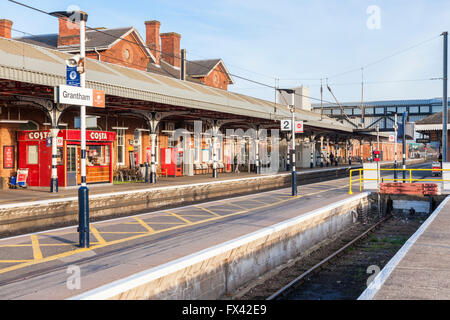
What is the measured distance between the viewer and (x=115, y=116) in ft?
94.4

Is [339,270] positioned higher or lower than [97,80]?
lower

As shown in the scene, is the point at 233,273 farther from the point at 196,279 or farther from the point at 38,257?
the point at 38,257

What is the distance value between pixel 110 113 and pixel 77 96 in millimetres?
18436

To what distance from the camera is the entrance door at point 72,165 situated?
22906 millimetres

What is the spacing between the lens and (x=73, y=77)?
1020 centimetres

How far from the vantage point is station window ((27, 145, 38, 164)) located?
23.0 m

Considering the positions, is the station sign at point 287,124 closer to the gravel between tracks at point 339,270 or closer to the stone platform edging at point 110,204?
the gravel between tracks at point 339,270

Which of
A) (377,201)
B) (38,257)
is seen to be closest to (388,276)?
(38,257)

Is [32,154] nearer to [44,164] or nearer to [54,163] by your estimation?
[44,164]

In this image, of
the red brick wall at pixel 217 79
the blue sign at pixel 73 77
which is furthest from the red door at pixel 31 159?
the red brick wall at pixel 217 79

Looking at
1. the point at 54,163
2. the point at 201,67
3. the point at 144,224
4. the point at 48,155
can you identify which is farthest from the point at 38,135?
the point at 201,67

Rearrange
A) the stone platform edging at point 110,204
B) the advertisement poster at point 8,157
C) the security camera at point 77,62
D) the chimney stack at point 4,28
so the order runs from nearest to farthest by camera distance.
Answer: the security camera at point 77,62
the stone platform edging at point 110,204
the advertisement poster at point 8,157
the chimney stack at point 4,28

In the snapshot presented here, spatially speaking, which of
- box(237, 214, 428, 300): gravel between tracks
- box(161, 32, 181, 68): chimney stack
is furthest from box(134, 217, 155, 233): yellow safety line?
box(161, 32, 181, 68): chimney stack

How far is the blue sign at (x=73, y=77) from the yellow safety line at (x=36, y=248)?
3996 millimetres
